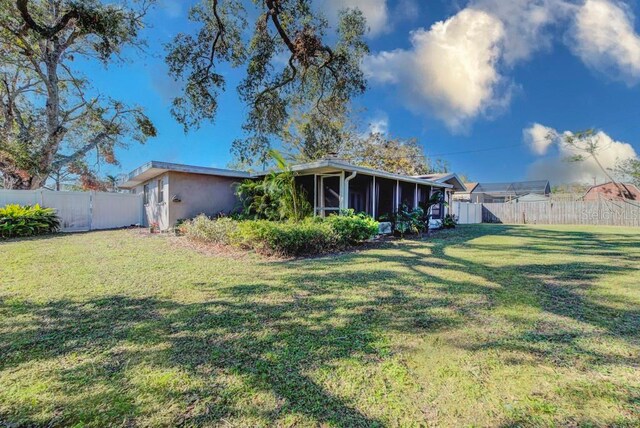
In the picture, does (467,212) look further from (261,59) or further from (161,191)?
(161,191)

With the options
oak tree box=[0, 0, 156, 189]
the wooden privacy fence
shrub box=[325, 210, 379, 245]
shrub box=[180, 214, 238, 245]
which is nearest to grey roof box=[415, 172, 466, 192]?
the wooden privacy fence

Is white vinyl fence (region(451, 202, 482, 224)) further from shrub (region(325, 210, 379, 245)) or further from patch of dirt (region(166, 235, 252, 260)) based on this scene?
patch of dirt (region(166, 235, 252, 260))

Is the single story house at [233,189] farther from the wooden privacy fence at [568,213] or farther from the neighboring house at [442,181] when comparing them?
the wooden privacy fence at [568,213]

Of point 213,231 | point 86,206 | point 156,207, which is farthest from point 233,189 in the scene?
point 86,206

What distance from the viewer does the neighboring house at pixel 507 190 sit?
115 feet

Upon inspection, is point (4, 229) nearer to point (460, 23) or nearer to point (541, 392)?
point (541, 392)

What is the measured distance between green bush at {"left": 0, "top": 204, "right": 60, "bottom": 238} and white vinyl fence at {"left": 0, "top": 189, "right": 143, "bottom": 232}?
1.48m

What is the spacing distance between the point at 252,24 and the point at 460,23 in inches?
273

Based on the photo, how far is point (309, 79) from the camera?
9539 millimetres

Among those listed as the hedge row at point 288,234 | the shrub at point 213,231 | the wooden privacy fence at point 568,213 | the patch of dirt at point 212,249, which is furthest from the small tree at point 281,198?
the wooden privacy fence at point 568,213

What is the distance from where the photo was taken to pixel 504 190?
122 feet

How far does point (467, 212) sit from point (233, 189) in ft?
55.7

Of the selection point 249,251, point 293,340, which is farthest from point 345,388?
point 249,251

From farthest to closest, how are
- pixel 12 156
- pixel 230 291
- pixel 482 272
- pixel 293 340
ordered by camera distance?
pixel 12 156 → pixel 482 272 → pixel 230 291 → pixel 293 340
